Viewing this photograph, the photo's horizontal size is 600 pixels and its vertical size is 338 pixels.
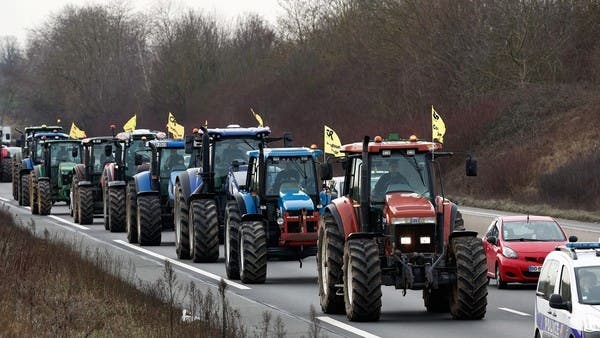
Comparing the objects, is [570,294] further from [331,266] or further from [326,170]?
[326,170]

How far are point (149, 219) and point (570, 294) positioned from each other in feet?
76.2

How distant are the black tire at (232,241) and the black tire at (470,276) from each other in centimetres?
754

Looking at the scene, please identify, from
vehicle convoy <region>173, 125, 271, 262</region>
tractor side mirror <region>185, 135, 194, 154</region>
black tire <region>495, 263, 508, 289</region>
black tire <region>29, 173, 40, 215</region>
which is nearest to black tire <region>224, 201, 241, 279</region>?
vehicle convoy <region>173, 125, 271, 262</region>

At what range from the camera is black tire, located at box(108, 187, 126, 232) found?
42969mm

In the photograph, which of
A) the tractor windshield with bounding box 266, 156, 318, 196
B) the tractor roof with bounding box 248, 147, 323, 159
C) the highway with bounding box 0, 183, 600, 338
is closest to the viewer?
the highway with bounding box 0, 183, 600, 338

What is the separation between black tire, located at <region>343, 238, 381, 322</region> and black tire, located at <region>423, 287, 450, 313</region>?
1754 millimetres

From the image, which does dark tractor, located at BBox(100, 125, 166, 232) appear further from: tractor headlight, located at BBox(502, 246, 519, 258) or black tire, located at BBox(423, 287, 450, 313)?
black tire, located at BBox(423, 287, 450, 313)

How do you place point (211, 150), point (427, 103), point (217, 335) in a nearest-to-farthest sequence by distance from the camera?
1. point (217, 335)
2. point (211, 150)
3. point (427, 103)

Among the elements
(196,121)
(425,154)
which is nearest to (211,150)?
(425,154)

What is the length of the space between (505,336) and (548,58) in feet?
162

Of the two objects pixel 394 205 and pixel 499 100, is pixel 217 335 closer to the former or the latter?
pixel 394 205

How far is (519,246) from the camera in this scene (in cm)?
2836

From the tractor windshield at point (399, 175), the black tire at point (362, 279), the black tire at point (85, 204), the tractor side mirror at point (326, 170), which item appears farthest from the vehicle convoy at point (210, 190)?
the black tire at point (85, 204)

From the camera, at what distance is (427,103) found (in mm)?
73938
